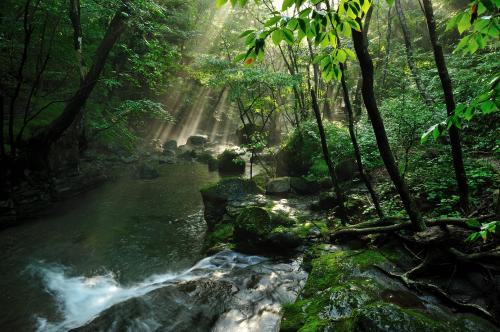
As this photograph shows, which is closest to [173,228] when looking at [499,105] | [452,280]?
[452,280]

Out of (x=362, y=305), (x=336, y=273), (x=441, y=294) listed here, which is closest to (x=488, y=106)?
(x=362, y=305)

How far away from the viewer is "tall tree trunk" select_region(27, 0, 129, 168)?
42.2 ft

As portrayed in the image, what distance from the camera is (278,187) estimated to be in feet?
50.0

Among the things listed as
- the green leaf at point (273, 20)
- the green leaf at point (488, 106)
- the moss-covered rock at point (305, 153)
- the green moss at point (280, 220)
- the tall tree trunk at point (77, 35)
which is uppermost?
the tall tree trunk at point (77, 35)

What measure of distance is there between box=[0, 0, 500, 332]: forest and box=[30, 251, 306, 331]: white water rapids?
46 mm

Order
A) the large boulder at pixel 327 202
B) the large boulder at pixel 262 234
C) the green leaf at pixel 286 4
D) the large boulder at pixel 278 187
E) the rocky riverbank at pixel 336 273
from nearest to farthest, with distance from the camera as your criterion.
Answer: the green leaf at pixel 286 4, the rocky riverbank at pixel 336 273, the large boulder at pixel 262 234, the large boulder at pixel 327 202, the large boulder at pixel 278 187

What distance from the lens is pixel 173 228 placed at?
39.9 ft

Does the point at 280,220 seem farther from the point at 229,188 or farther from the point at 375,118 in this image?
the point at 375,118

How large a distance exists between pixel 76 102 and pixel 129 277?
822 centimetres

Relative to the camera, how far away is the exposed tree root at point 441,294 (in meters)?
4.20

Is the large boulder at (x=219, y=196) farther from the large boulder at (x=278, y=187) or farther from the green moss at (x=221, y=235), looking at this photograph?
the large boulder at (x=278, y=187)

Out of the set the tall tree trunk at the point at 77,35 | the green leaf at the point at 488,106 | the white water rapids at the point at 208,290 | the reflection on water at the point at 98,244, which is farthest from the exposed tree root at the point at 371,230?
the tall tree trunk at the point at 77,35

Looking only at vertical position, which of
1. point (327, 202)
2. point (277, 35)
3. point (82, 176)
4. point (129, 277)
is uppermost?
point (277, 35)

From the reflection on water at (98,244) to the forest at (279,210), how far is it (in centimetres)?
7
